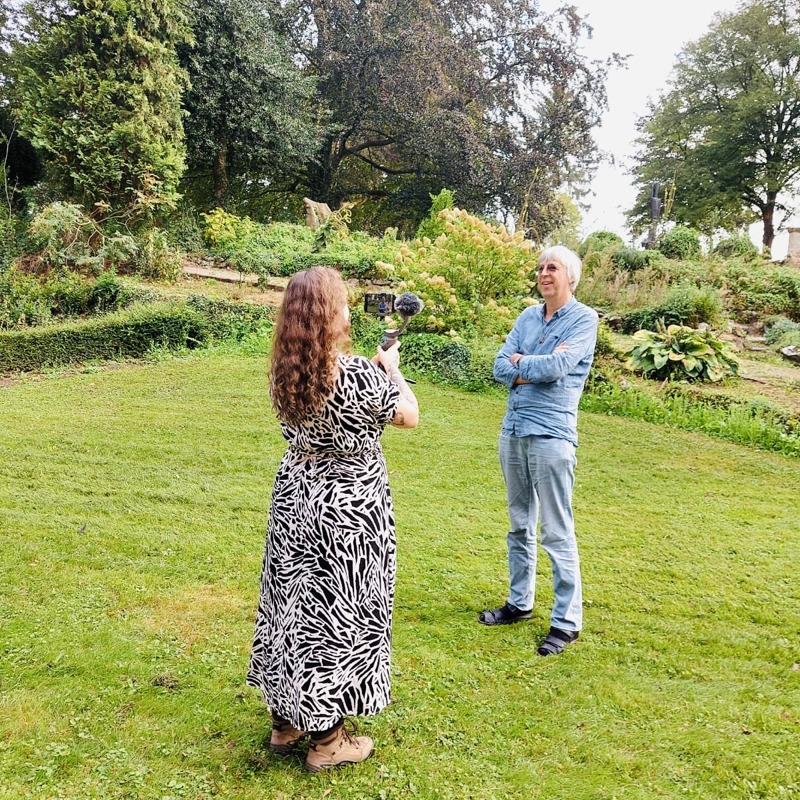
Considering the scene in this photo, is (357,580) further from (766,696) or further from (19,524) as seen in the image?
(19,524)

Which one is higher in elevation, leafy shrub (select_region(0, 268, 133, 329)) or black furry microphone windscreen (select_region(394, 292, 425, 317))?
black furry microphone windscreen (select_region(394, 292, 425, 317))

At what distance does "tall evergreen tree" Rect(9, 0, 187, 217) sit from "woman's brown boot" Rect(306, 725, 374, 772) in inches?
423

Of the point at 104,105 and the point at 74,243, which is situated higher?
the point at 104,105

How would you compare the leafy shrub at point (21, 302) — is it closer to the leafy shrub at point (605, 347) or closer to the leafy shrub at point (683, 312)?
the leafy shrub at point (605, 347)

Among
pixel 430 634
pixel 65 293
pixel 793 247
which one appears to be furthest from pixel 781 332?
pixel 65 293

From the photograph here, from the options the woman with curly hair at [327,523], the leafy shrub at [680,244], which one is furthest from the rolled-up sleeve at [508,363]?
the leafy shrub at [680,244]

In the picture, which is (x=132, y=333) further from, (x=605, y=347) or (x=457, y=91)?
(x=457, y=91)

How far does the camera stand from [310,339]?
6.45 ft

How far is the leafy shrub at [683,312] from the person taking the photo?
30.0ft

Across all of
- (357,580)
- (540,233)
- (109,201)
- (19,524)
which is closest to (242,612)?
(357,580)

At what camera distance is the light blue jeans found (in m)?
2.85

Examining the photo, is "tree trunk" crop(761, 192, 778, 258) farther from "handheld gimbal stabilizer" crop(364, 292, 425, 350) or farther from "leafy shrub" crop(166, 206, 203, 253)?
"handheld gimbal stabilizer" crop(364, 292, 425, 350)

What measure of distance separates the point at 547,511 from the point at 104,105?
1129 centimetres

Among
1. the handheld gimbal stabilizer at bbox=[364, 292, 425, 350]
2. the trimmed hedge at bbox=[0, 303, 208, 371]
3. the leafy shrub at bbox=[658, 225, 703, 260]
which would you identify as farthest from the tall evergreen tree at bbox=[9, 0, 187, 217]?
the leafy shrub at bbox=[658, 225, 703, 260]
